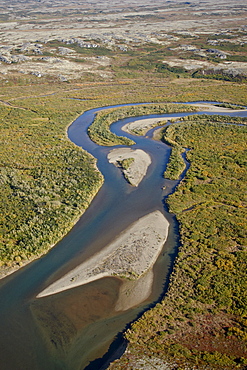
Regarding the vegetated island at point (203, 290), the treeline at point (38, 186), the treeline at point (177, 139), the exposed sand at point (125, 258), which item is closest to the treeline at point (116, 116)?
the treeline at point (38, 186)

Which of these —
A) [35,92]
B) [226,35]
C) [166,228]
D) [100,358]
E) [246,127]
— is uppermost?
[226,35]

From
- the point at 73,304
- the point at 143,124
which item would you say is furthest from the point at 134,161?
the point at 73,304

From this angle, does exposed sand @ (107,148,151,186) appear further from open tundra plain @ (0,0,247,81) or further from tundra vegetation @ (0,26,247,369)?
open tundra plain @ (0,0,247,81)

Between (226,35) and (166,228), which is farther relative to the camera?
(226,35)

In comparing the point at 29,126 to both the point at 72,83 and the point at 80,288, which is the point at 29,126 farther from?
the point at 80,288

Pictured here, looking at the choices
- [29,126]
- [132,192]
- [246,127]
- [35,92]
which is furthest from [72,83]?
[132,192]

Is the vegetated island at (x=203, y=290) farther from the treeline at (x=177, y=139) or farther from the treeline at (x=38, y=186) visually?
the treeline at (x=38, y=186)

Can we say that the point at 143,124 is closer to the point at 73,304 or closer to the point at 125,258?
the point at 125,258
